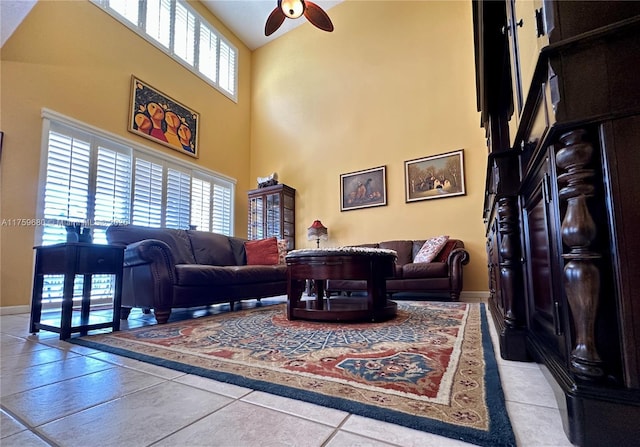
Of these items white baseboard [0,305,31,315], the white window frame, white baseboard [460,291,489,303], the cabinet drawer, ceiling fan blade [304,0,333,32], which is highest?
the white window frame

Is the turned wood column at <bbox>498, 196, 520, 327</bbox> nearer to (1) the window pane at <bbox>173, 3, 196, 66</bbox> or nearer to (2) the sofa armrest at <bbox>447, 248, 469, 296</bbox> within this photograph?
(2) the sofa armrest at <bbox>447, 248, 469, 296</bbox>

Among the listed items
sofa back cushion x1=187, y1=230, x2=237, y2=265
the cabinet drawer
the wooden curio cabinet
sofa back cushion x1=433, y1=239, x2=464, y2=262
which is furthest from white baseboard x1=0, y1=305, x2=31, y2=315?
sofa back cushion x1=433, y1=239, x2=464, y2=262

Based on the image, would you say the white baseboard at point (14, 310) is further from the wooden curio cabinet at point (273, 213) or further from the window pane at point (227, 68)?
the window pane at point (227, 68)

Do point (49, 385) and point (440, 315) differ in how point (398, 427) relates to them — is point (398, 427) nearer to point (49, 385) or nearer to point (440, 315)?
point (49, 385)

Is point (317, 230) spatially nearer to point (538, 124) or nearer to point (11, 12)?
point (11, 12)

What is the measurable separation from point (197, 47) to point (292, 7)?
128 inches

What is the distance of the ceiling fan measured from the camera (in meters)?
3.20

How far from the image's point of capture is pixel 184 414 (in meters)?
0.87

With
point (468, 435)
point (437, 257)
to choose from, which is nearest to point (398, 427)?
point (468, 435)

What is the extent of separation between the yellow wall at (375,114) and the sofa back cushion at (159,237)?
8.76 feet

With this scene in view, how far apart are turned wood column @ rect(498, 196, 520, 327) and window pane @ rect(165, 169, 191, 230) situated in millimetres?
4653

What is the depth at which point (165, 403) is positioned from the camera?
37.1 inches

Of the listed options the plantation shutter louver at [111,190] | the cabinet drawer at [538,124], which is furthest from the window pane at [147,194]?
the cabinet drawer at [538,124]

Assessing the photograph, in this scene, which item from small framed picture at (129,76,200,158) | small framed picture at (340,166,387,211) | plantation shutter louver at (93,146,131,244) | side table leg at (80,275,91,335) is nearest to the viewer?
side table leg at (80,275,91,335)
